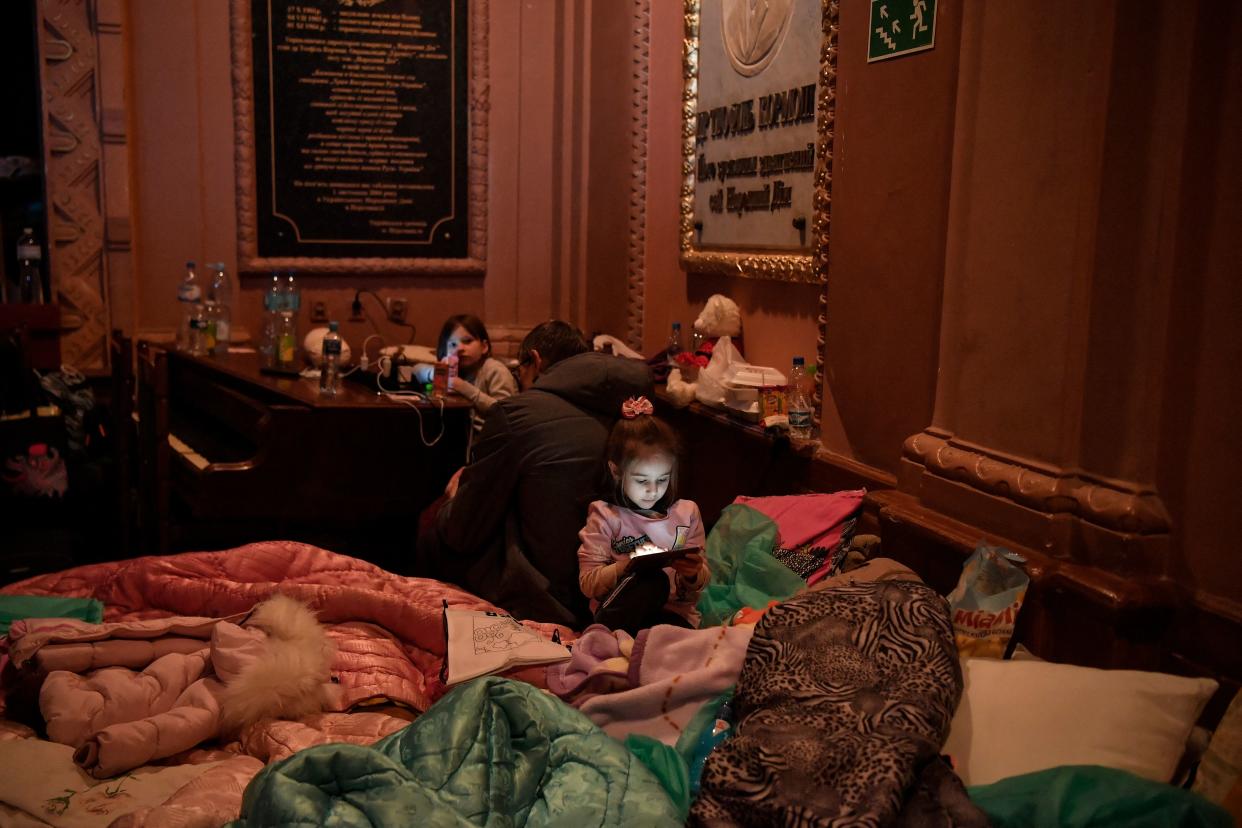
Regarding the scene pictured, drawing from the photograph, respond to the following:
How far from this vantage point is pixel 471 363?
439cm

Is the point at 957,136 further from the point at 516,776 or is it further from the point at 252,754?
the point at 252,754

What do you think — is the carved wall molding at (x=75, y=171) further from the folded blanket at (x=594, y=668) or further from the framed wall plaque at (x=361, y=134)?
the folded blanket at (x=594, y=668)

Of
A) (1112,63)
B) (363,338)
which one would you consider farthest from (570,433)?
(363,338)

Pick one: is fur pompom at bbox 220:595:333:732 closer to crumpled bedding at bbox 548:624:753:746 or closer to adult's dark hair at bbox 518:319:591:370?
crumpled bedding at bbox 548:624:753:746

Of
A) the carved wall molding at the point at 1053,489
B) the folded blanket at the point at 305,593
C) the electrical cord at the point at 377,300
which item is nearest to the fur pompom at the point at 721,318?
the folded blanket at the point at 305,593

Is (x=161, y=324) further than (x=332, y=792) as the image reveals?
Yes

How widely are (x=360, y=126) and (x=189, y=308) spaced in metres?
1.07

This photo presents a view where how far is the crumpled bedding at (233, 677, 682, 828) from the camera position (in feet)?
5.49

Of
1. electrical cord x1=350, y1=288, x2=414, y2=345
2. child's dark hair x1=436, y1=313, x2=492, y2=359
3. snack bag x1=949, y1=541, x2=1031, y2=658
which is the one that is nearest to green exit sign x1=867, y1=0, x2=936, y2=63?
snack bag x1=949, y1=541, x2=1031, y2=658

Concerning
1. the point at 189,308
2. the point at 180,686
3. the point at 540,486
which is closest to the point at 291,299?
the point at 189,308

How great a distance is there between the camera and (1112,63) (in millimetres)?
2090

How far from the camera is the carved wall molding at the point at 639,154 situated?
4.70 m

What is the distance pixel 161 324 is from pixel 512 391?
70.2 inches

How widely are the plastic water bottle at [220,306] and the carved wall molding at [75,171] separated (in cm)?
41
